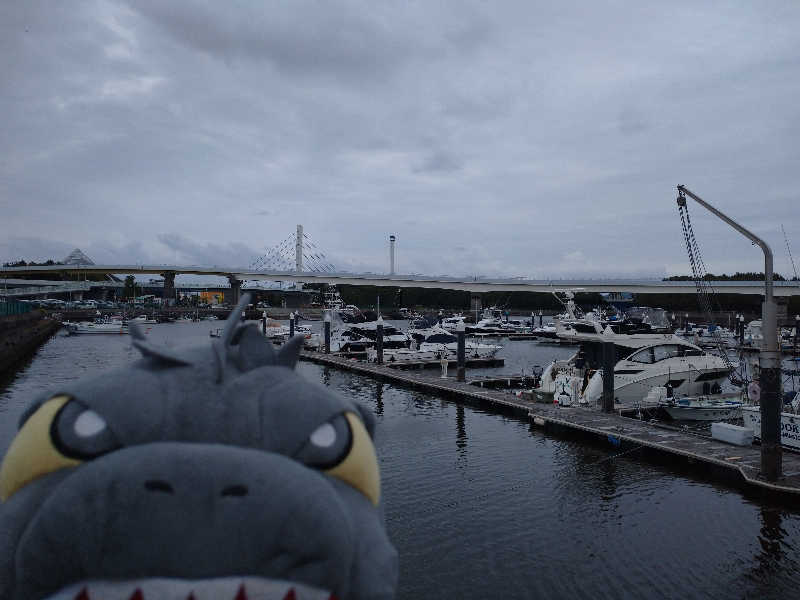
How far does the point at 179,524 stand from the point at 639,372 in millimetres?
22152

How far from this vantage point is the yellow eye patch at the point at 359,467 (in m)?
3.04

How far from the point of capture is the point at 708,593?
9195 mm

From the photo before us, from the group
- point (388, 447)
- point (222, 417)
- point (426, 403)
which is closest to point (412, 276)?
point (426, 403)

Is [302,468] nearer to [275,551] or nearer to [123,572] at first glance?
[275,551]

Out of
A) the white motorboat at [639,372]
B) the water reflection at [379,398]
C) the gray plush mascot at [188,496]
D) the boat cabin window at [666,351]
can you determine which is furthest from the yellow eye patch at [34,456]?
the boat cabin window at [666,351]

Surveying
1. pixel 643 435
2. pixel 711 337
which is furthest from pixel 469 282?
pixel 643 435

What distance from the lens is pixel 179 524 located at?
2576 mm

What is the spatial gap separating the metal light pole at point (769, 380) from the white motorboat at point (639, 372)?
29.6ft

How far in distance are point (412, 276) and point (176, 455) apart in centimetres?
9107

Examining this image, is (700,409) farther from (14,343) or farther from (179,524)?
(14,343)

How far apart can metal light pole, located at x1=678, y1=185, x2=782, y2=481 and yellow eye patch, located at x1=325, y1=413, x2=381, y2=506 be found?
32.8ft

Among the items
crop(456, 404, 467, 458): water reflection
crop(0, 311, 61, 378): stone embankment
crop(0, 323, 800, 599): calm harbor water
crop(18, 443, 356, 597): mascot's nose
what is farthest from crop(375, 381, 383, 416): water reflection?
crop(18, 443, 356, 597): mascot's nose

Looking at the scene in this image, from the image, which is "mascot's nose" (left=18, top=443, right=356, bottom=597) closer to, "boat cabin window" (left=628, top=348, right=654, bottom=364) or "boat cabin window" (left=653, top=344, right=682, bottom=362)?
"boat cabin window" (left=628, top=348, right=654, bottom=364)

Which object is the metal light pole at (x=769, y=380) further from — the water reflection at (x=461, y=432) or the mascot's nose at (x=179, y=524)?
the mascot's nose at (x=179, y=524)
